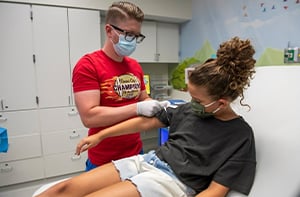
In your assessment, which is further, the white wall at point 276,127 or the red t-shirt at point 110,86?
the red t-shirt at point 110,86

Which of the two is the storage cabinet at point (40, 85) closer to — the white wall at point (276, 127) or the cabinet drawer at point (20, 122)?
the cabinet drawer at point (20, 122)

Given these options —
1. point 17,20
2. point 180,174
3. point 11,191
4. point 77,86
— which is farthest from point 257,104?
point 11,191

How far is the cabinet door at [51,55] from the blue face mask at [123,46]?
1.50m

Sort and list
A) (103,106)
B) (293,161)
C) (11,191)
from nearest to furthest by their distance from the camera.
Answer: (293,161) < (103,106) < (11,191)

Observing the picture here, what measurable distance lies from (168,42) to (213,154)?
2527mm

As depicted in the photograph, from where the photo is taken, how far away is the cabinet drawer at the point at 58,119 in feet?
7.91

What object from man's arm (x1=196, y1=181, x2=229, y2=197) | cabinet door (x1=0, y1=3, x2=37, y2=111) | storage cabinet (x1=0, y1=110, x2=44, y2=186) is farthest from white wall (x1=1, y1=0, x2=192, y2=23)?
man's arm (x1=196, y1=181, x2=229, y2=197)

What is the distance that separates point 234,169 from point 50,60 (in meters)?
2.18

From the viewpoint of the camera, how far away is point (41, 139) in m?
2.41

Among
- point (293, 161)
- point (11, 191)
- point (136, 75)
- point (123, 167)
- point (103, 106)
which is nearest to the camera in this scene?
point (293, 161)

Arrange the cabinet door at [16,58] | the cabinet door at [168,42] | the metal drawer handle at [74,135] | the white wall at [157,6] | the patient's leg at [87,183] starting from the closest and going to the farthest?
1. the patient's leg at [87,183]
2. the cabinet door at [16,58]
3. the white wall at [157,6]
4. the metal drawer handle at [74,135]
5. the cabinet door at [168,42]

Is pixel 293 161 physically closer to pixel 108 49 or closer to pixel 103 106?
pixel 103 106

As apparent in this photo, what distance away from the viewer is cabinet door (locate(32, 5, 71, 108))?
2.30 m

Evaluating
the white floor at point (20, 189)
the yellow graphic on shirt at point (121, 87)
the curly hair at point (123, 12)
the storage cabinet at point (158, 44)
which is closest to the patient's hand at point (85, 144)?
the yellow graphic on shirt at point (121, 87)
